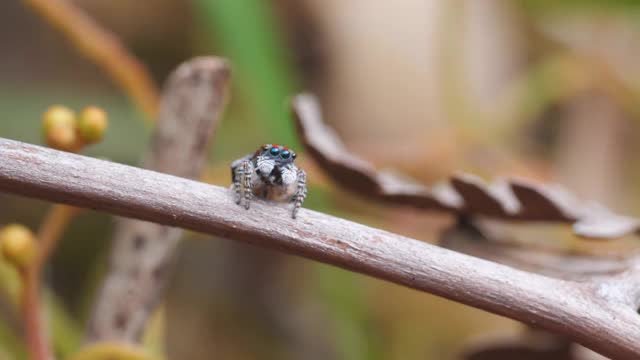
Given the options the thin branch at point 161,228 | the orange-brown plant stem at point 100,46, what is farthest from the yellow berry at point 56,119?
the orange-brown plant stem at point 100,46

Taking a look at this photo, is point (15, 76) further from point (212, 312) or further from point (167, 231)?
point (167, 231)

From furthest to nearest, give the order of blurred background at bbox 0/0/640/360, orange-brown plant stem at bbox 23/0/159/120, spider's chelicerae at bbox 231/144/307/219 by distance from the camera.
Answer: blurred background at bbox 0/0/640/360, orange-brown plant stem at bbox 23/0/159/120, spider's chelicerae at bbox 231/144/307/219

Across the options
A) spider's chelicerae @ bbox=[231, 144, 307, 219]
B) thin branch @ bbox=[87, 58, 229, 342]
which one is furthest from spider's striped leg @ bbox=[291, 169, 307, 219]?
thin branch @ bbox=[87, 58, 229, 342]

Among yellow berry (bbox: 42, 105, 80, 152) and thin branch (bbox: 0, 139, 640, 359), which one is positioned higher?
yellow berry (bbox: 42, 105, 80, 152)

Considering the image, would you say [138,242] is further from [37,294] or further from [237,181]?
[237,181]

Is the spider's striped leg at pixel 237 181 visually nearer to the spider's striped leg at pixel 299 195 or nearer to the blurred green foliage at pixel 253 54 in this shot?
the spider's striped leg at pixel 299 195

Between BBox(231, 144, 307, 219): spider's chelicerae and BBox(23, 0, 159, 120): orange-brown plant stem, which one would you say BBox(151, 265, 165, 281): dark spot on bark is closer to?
BBox(231, 144, 307, 219): spider's chelicerae
